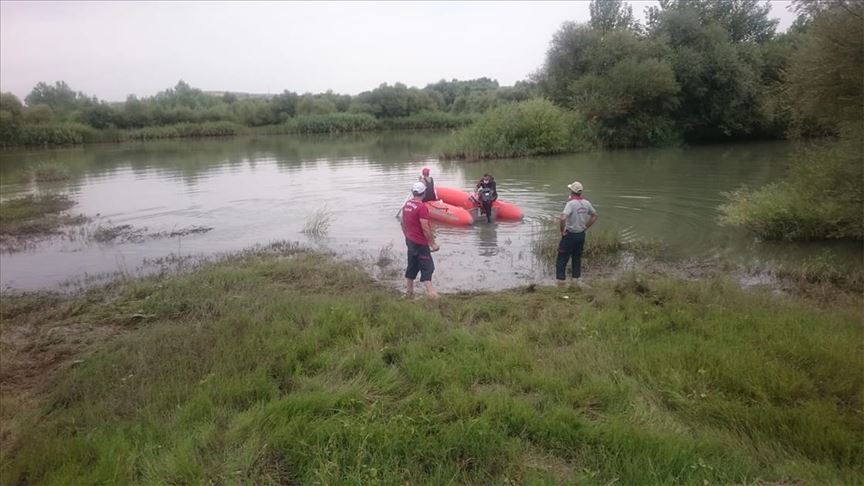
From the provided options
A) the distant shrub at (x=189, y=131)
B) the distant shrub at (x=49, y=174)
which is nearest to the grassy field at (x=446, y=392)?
the distant shrub at (x=49, y=174)

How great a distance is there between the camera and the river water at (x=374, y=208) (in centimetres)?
1099

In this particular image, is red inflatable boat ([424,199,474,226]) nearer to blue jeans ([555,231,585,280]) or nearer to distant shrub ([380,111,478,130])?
blue jeans ([555,231,585,280])

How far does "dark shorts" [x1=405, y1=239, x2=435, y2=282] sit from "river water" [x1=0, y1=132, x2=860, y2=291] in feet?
2.95

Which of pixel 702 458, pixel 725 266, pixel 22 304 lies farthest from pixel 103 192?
pixel 702 458

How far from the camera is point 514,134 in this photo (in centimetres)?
3209

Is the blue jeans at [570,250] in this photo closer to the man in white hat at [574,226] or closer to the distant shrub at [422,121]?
the man in white hat at [574,226]

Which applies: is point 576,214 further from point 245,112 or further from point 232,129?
point 245,112

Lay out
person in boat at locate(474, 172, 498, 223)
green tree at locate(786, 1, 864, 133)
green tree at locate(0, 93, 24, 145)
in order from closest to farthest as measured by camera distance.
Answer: green tree at locate(786, 1, 864, 133), person in boat at locate(474, 172, 498, 223), green tree at locate(0, 93, 24, 145)

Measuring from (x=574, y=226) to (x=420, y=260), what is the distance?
246cm

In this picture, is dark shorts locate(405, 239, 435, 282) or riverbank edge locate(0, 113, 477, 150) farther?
riverbank edge locate(0, 113, 477, 150)

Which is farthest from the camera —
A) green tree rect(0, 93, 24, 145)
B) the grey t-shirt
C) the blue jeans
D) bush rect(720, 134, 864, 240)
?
green tree rect(0, 93, 24, 145)

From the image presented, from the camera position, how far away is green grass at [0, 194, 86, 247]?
47.3ft

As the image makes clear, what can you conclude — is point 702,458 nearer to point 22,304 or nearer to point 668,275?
point 668,275

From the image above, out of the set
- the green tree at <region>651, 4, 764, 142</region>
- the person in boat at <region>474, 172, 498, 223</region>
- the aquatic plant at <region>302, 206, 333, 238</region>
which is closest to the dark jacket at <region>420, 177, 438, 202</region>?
the person in boat at <region>474, 172, 498, 223</region>
